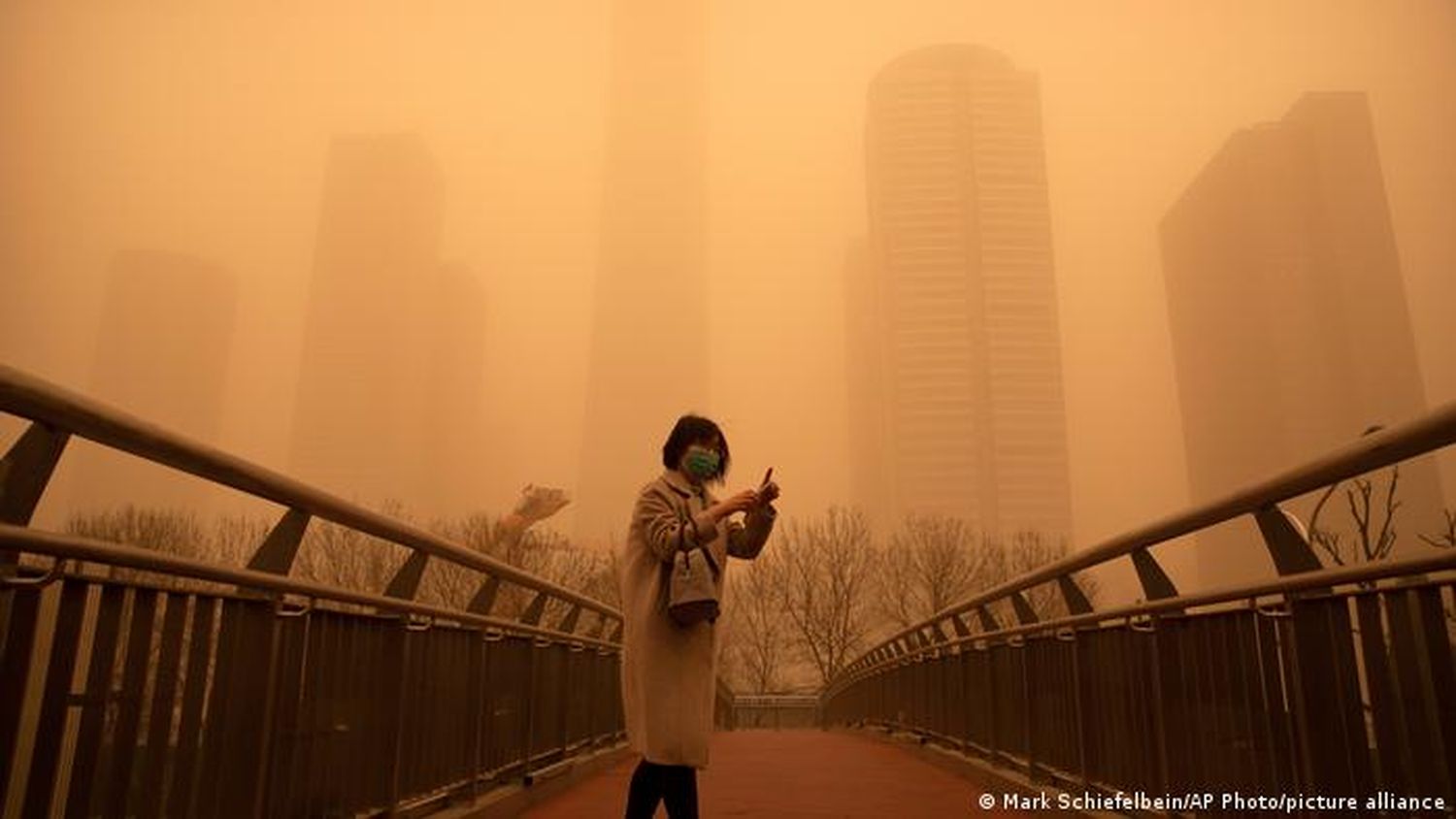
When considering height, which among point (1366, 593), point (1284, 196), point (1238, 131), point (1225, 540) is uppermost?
point (1238, 131)

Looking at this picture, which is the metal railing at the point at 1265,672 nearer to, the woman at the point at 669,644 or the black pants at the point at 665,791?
the woman at the point at 669,644

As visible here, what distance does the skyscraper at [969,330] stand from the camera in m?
54.0

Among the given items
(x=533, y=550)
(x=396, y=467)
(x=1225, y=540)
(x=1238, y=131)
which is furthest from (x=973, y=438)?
(x=1225, y=540)

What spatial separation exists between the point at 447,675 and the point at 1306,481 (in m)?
3.54

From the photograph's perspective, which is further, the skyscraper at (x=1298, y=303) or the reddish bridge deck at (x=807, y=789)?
the skyscraper at (x=1298, y=303)

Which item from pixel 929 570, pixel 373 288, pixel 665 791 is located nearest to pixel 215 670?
pixel 665 791

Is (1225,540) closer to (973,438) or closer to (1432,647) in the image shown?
(1432,647)

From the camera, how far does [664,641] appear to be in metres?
3.63

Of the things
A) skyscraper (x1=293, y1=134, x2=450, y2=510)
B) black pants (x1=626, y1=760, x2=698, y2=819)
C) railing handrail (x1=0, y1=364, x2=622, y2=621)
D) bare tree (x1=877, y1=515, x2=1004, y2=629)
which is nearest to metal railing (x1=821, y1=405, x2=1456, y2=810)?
black pants (x1=626, y1=760, x2=698, y2=819)

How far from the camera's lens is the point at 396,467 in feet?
172

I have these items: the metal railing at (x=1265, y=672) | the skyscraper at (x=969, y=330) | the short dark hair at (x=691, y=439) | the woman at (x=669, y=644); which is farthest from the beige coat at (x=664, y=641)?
the skyscraper at (x=969, y=330)

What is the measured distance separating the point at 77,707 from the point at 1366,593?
9.60ft

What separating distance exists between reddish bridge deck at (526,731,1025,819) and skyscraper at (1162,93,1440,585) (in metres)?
22.6

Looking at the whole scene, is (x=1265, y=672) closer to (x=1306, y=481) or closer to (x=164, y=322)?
(x=1306, y=481)
